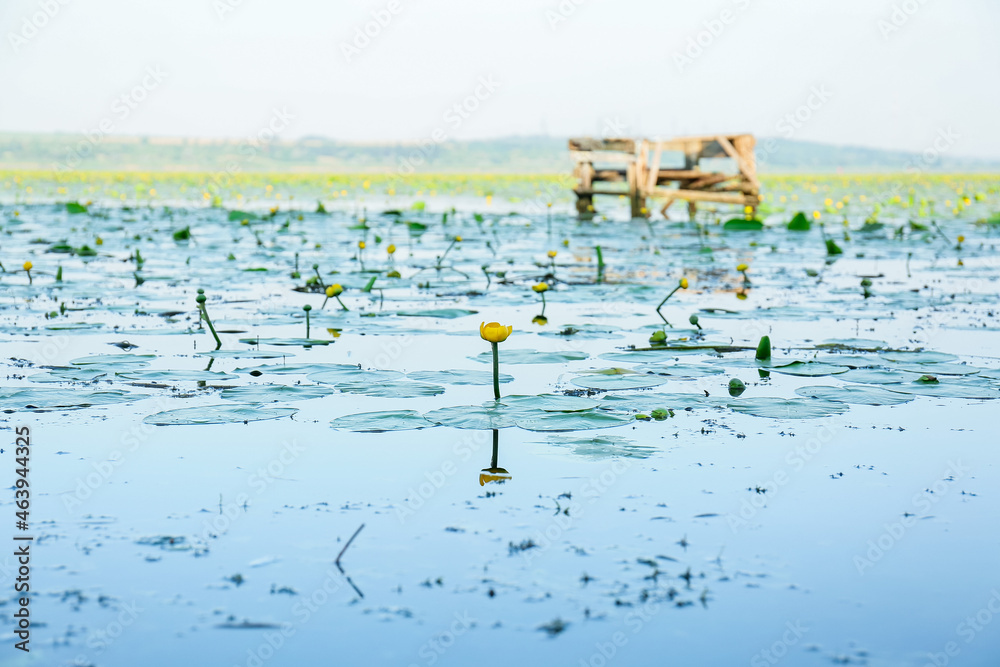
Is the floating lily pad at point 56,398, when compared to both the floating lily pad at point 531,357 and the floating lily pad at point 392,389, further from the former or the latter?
the floating lily pad at point 531,357

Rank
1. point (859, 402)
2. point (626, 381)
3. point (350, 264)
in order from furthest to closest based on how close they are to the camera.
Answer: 1. point (350, 264)
2. point (626, 381)
3. point (859, 402)

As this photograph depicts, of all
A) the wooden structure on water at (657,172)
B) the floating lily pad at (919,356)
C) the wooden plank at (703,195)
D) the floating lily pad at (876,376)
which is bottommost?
the floating lily pad at (876,376)

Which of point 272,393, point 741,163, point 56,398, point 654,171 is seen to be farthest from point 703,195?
point 56,398

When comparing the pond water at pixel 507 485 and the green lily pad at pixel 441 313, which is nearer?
the pond water at pixel 507 485

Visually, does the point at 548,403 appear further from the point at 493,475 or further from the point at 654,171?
the point at 654,171

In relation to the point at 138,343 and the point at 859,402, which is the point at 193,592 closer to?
the point at 859,402

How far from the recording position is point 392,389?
438cm

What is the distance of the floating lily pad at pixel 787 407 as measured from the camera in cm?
403

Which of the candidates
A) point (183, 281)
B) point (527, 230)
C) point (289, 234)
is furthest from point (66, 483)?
point (527, 230)

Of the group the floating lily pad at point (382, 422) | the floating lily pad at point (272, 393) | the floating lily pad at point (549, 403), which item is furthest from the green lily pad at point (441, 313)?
the floating lily pad at point (382, 422)

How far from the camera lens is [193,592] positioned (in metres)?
2.38

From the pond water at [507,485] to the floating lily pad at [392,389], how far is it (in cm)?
2

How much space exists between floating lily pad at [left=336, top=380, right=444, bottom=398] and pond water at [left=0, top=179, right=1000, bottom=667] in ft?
0.08

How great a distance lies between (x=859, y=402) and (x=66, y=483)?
3072 millimetres
